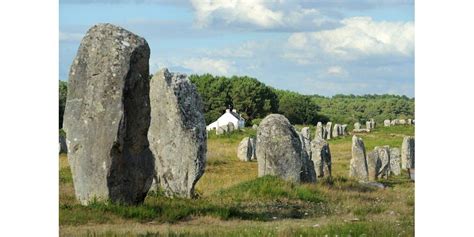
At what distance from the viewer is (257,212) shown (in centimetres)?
1642

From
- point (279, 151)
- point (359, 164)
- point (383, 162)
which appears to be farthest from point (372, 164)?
point (279, 151)

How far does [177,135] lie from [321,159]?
917cm

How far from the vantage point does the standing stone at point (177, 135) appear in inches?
765

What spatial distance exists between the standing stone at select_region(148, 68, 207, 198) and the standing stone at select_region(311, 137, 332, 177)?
8363 millimetres

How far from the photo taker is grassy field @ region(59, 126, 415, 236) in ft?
39.8

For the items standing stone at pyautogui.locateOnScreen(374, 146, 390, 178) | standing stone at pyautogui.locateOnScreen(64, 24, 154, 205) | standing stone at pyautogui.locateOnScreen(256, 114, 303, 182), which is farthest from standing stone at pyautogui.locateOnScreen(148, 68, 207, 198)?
standing stone at pyautogui.locateOnScreen(374, 146, 390, 178)

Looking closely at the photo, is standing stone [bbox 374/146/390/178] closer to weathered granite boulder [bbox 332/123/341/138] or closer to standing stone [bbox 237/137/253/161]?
standing stone [bbox 237/137/253/161]

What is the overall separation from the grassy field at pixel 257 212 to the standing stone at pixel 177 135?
0.72 metres

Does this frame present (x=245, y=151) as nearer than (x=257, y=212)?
No

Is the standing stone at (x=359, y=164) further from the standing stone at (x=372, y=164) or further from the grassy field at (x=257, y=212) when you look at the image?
the grassy field at (x=257, y=212)

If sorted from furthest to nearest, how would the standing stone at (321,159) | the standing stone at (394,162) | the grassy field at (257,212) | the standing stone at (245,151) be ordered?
the standing stone at (245,151)
the standing stone at (394,162)
the standing stone at (321,159)
the grassy field at (257,212)

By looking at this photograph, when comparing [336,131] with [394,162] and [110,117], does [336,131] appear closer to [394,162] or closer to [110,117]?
[394,162]

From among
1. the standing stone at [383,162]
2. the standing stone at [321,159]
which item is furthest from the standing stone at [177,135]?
the standing stone at [383,162]
